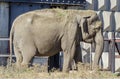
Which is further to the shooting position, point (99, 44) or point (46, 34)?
point (99, 44)

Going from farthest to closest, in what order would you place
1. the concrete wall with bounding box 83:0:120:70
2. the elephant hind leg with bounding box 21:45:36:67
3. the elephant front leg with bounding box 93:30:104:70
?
the concrete wall with bounding box 83:0:120:70, the elephant front leg with bounding box 93:30:104:70, the elephant hind leg with bounding box 21:45:36:67

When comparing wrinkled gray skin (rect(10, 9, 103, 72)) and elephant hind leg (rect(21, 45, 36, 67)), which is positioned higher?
wrinkled gray skin (rect(10, 9, 103, 72))

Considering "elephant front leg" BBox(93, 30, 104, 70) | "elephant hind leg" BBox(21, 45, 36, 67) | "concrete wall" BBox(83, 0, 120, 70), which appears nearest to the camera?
"elephant hind leg" BBox(21, 45, 36, 67)

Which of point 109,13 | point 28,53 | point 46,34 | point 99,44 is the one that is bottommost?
point 28,53

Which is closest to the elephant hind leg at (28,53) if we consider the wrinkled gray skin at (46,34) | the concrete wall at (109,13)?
the wrinkled gray skin at (46,34)

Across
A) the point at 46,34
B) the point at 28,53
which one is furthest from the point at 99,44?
the point at 28,53

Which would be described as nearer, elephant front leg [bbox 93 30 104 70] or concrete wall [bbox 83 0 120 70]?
elephant front leg [bbox 93 30 104 70]

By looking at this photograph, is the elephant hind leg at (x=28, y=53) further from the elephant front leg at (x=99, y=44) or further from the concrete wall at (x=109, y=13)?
the concrete wall at (x=109, y=13)

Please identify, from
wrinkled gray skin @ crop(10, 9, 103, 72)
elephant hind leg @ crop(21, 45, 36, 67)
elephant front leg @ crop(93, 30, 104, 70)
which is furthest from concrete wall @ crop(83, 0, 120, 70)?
elephant hind leg @ crop(21, 45, 36, 67)

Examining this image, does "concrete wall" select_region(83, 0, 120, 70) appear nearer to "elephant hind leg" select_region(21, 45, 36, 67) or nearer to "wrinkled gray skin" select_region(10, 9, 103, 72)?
"wrinkled gray skin" select_region(10, 9, 103, 72)

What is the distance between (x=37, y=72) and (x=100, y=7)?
9348mm

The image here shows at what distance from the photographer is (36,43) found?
38.6ft

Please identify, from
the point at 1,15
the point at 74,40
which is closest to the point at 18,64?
the point at 74,40

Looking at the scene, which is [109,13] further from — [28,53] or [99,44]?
[28,53]
